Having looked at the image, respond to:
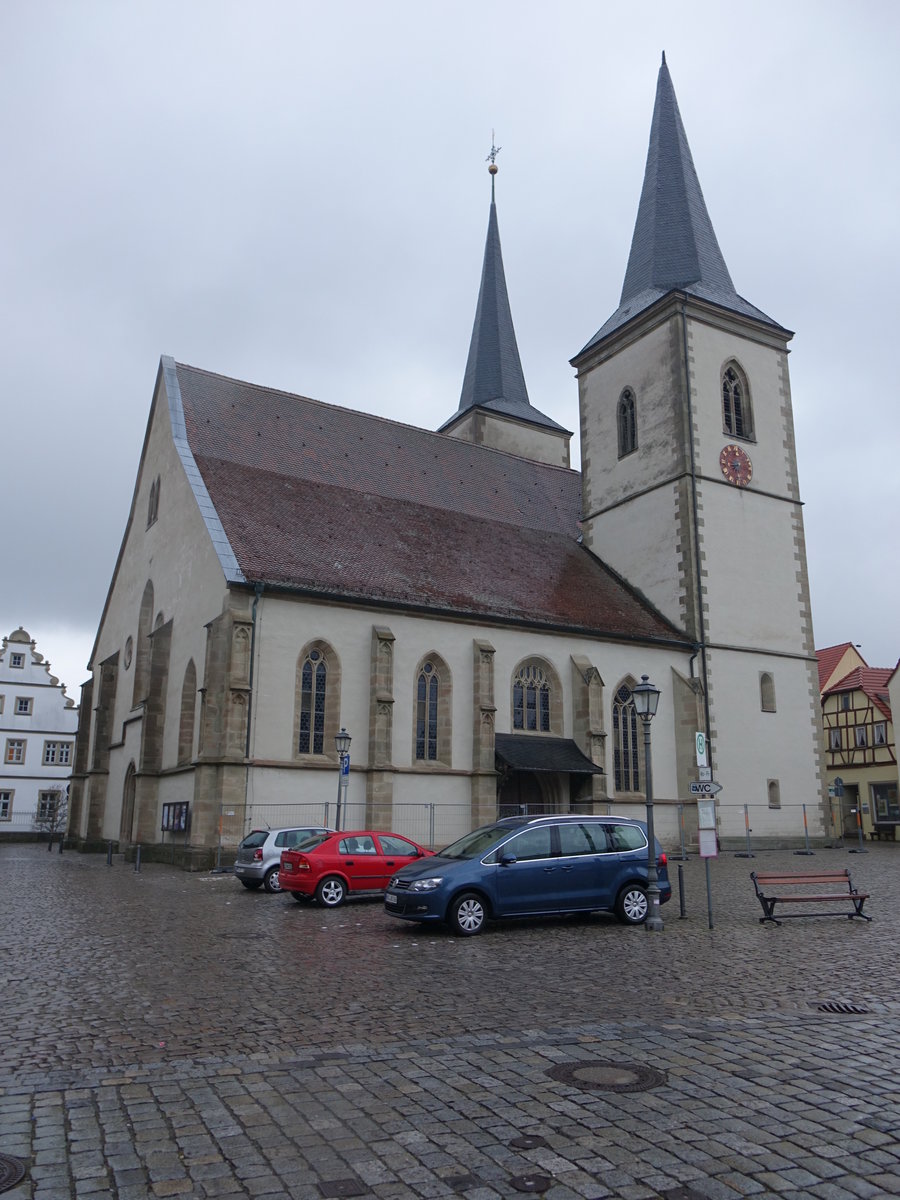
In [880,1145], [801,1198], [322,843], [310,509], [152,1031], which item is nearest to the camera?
[801,1198]

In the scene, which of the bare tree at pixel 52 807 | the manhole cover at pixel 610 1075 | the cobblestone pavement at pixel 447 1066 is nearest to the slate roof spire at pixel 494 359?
the bare tree at pixel 52 807

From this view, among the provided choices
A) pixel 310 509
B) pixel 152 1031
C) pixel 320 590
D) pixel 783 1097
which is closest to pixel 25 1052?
pixel 152 1031

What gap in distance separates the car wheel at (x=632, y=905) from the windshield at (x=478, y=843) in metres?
1.85

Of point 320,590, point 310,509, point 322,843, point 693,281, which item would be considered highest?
point 693,281

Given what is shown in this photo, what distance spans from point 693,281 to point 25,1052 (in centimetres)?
3295

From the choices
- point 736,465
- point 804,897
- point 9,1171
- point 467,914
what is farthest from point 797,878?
point 736,465

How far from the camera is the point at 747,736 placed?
101 ft

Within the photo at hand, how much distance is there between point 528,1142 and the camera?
4750 millimetres

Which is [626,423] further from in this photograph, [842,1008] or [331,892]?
[842,1008]

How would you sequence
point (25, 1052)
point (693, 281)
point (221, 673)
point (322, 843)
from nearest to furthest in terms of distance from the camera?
point (25, 1052), point (322, 843), point (221, 673), point (693, 281)

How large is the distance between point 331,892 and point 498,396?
3449 cm

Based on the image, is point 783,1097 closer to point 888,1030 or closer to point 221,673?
point 888,1030

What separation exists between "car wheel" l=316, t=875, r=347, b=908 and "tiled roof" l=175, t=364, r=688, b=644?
30.5ft

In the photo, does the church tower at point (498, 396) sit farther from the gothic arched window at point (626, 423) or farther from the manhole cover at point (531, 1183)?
the manhole cover at point (531, 1183)
